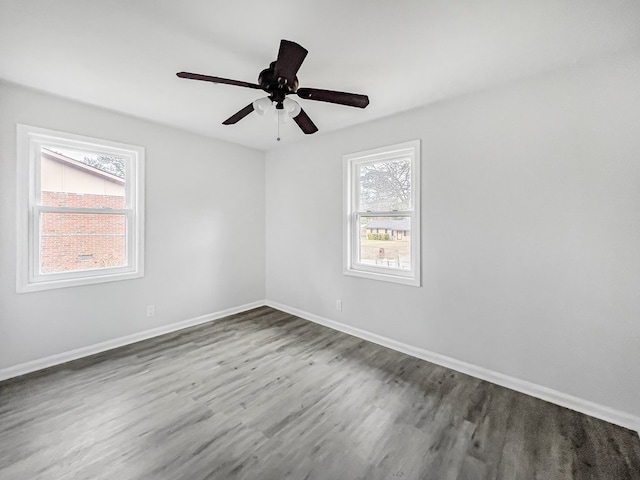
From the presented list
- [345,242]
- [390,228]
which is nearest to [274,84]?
[390,228]

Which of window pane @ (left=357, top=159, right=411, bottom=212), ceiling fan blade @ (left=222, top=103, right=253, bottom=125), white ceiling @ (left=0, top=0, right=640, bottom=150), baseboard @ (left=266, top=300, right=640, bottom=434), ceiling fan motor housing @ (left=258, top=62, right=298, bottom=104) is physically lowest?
baseboard @ (left=266, top=300, right=640, bottom=434)

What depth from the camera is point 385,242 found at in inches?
127

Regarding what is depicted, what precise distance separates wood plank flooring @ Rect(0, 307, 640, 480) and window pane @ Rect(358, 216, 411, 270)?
1.04 m

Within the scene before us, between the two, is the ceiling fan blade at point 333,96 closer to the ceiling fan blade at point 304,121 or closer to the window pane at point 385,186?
the ceiling fan blade at point 304,121

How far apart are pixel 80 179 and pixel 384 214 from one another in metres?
3.28

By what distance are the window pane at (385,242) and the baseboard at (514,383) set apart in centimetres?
85

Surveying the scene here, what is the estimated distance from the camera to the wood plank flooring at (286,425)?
5.11 ft

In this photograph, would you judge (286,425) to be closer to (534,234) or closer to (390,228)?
(390,228)

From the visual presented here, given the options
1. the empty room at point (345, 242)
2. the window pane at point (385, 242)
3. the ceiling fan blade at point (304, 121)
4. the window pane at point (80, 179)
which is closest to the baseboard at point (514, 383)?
the empty room at point (345, 242)

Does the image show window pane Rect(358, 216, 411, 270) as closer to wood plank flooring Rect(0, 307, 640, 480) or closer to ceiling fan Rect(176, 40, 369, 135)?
wood plank flooring Rect(0, 307, 640, 480)

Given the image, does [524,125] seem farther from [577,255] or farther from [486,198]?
[577,255]

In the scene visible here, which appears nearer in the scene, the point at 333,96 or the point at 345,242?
the point at 333,96

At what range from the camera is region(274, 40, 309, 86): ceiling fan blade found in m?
1.41

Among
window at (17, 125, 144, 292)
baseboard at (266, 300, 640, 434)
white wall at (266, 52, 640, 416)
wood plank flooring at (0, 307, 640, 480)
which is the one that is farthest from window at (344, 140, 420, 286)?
window at (17, 125, 144, 292)
